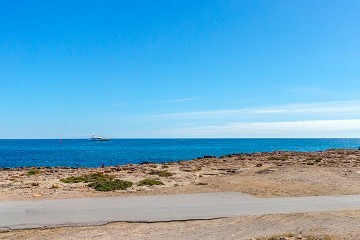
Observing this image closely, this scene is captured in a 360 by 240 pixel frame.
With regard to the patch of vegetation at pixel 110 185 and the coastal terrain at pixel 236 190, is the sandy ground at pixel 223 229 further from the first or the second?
the patch of vegetation at pixel 110 185

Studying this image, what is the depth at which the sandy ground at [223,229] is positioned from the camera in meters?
11.8

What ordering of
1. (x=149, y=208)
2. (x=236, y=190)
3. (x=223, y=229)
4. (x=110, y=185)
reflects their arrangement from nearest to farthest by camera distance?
(x=223, y=229) < (x=149, y=208) < (x=236, y=190) < (x=110, y=185)

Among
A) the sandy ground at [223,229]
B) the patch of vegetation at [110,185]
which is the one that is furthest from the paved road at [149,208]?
the patch of vegetation at [110,185]

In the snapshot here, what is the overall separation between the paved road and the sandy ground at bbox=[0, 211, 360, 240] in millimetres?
754

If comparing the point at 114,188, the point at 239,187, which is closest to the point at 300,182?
the point at 239,187

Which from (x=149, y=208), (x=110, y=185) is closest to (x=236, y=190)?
(x=149, y=208)

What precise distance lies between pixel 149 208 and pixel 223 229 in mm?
4393

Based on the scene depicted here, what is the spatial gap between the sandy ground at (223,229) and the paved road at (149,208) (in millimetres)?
754

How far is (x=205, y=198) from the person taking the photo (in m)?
18.6

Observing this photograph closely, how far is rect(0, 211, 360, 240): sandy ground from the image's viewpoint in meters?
11.8

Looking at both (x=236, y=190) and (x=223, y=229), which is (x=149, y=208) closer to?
(x=223, y=229)

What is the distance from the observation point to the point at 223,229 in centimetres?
1265

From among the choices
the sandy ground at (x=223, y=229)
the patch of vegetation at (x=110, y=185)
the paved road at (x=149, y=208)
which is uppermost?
the patch of vegetation at (x=110, y=185)

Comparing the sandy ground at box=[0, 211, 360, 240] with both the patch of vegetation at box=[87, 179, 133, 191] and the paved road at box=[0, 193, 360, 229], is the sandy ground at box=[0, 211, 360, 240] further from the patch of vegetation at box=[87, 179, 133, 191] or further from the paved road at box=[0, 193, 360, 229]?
the patch of vegetation at box=[87, 179, 133, 191]
